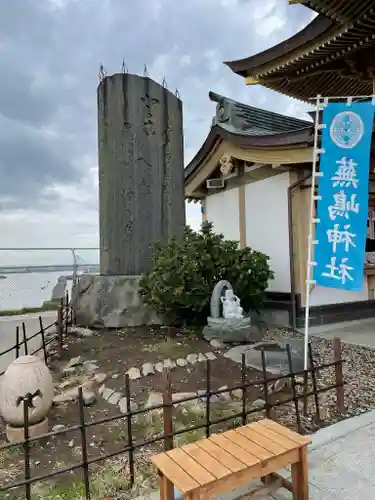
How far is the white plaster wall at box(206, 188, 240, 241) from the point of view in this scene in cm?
1008

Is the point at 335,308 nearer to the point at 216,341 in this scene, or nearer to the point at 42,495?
the point at 216,341

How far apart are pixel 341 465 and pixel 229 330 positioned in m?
3.39

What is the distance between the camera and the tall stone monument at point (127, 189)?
7.44 metres

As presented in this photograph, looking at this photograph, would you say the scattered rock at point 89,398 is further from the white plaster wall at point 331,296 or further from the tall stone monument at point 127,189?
the white plaster wall at point 331,296

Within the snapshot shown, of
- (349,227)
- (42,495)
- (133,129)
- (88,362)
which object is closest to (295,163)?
(133,129)

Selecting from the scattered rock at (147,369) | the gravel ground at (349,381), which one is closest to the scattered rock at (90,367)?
the scattered rock at (147,369)

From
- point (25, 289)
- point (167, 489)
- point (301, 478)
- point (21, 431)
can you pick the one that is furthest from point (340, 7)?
point (25, 289)

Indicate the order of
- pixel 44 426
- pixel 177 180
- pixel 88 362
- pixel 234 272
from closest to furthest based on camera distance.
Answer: pixel 44 426
pixel 88 362
pixel 234 272
pixel 177 180

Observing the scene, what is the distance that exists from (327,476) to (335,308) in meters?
6.42

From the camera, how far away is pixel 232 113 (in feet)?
33.9

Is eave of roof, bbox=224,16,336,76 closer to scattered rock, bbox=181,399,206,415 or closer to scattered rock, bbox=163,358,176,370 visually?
scattered rock, bbox=163,358,176,370

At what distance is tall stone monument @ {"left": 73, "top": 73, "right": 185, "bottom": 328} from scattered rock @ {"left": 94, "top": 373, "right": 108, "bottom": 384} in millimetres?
2575

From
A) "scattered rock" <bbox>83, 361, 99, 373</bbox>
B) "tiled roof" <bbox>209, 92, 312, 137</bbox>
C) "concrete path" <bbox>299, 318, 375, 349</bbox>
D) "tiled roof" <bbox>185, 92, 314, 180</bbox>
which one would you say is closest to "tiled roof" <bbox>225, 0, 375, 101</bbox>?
"tiled roof" <bbox>185, 92, 314, 180</bbox>

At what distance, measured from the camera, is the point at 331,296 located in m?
8.51
